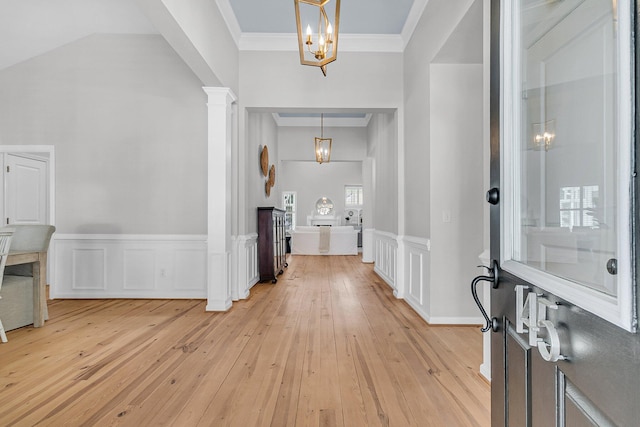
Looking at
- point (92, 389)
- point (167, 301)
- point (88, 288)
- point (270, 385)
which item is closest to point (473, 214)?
point (270, 385)

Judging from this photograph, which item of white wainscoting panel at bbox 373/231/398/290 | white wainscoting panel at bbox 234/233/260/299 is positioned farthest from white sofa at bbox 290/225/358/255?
white wainscoting panel at bbox 234/233/260/299

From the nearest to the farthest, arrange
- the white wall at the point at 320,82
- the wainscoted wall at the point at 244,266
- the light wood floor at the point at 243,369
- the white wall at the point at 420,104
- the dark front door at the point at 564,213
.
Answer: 1. the dark front door at the point at 564,213
2. the light wood floor at the point at 243,369
3. the white wall at the point at 420,104
4. the wainscoted wall at the point at 244,266
5. the white wall at the point at 320,82

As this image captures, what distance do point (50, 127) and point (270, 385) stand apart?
435 cm

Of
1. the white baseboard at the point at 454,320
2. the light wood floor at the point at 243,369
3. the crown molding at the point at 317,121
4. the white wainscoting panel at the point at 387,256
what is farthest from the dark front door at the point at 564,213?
the crown molding at the point at 317,121

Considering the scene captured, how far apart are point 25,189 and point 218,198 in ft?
10.6

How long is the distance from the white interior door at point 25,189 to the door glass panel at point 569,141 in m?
5.93

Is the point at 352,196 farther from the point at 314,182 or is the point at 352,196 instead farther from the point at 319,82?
the point at 319,82

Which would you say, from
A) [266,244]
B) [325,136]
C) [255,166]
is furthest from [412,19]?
→ [325,136]

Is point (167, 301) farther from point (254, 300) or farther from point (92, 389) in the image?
point (92, 389)

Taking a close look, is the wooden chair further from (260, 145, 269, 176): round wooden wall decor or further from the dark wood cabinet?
(260, 145, 269, 176): round wooden wall decor

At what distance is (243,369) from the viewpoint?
7.72 ft

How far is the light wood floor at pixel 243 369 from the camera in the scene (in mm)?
1827

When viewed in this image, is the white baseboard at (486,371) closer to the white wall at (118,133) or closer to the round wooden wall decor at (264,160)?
the white wall at (118,133)

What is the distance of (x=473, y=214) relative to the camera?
3402 millimetres
